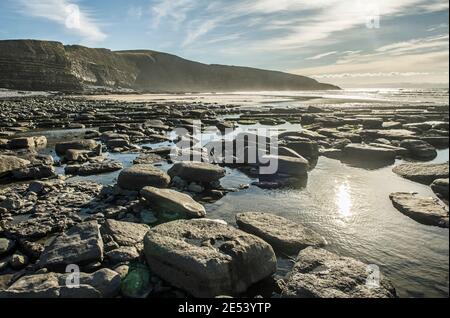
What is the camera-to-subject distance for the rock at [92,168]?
38.5 ft

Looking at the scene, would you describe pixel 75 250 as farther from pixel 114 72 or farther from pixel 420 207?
pixel 114 72

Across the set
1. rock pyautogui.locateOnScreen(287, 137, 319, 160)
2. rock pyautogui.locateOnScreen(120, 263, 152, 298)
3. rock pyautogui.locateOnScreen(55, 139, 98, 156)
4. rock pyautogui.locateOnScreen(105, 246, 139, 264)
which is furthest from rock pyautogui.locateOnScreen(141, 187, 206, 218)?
rock pyautogui.locateOnScreen(55, 139, 98, 156)

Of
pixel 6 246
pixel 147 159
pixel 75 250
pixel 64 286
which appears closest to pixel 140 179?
pixel 6 246

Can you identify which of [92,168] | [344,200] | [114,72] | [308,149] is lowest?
[344,200]

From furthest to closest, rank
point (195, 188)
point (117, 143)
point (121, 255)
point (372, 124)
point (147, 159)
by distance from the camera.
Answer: point (372, 124), point (117, 143), point (147, 159), point (195, 188), point (121, 255)

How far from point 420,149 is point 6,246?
588 inches

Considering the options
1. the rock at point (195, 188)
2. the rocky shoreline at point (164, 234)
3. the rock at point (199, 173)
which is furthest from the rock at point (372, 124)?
the rock at point (195, 188)

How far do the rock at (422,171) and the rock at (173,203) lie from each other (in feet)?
23.0

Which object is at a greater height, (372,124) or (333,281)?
(372,124)

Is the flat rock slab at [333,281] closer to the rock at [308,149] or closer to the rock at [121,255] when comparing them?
the rock at [121,255]

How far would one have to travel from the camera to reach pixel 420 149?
572 inches

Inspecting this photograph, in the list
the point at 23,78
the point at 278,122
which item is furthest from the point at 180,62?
the point at 278,122
